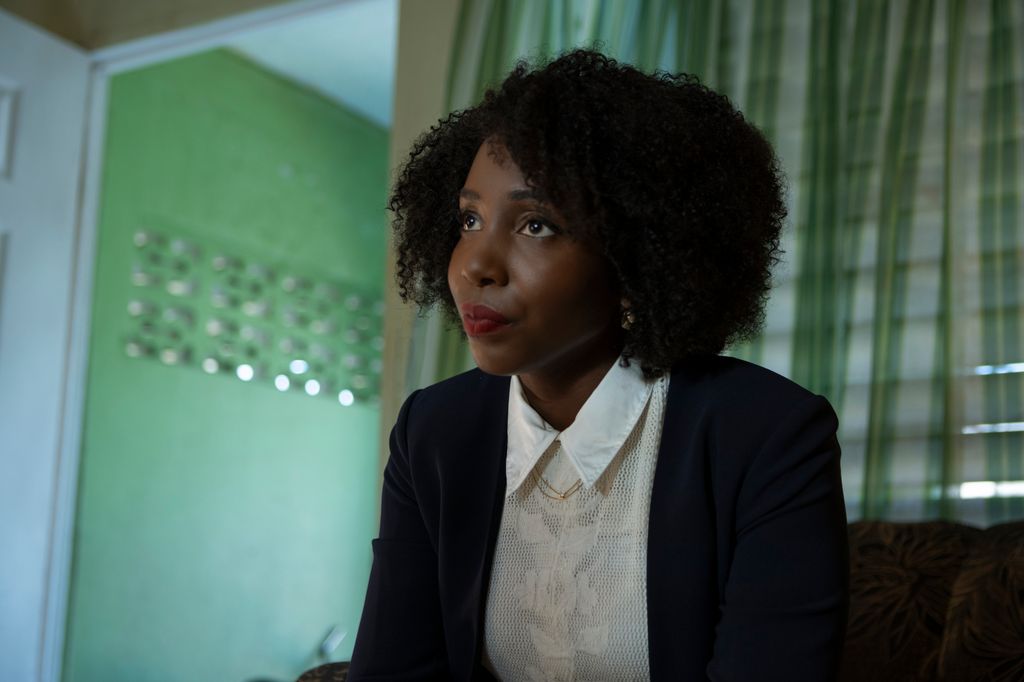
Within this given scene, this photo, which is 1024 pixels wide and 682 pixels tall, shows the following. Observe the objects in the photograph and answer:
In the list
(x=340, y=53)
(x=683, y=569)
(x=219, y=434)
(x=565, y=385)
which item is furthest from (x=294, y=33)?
(x=683, y=569)

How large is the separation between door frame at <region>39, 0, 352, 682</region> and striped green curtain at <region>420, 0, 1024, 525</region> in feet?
5.65

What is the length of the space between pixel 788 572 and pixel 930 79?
1699 millimetres

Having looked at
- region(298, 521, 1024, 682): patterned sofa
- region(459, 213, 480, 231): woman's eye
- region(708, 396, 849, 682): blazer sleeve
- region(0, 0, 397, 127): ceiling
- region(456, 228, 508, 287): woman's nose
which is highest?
region(0, 0, 397, 127): ceiling

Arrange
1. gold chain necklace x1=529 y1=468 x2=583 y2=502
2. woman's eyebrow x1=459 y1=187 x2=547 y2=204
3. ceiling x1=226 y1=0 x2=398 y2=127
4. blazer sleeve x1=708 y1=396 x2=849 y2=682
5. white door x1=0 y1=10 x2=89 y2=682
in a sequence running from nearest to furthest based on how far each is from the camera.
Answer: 1. blazer sleeve x1=708 y1=396 x2=849 y2=682
2. woman's eyebrow x1=459 y1=187 x2=547 y2=204
3. gold chain necklace x1=529 y1=468 x2=583 y2=502
4. white door x1=0 y1=10 x2=89 y2=682
5. ceiling x1=226 y1=0 x2=398 y2=127

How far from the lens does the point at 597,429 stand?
3.89 ft

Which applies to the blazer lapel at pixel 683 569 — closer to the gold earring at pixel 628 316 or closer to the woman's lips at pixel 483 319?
the gold earring at pixel 628 316

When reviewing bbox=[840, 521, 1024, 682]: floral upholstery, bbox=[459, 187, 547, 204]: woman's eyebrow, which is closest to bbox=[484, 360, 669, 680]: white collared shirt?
bbox=[459, 187, 547, 204]: woman's eyebrow

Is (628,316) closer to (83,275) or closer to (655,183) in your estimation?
(655,183)

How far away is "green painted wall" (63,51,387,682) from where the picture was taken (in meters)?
4.13

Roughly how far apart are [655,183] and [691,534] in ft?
1.16

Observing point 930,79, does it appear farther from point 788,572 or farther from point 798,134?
point 788,572

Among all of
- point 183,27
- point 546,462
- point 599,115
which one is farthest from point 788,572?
point 183,27

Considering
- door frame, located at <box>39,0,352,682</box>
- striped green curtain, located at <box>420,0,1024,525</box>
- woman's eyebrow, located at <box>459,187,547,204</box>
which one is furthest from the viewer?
door frame, located at <box>39,0,352,682</box>

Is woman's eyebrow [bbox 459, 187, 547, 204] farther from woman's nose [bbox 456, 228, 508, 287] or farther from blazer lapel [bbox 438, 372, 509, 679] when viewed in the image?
blazer lapel [bbox 438, 372, 509, 679]
